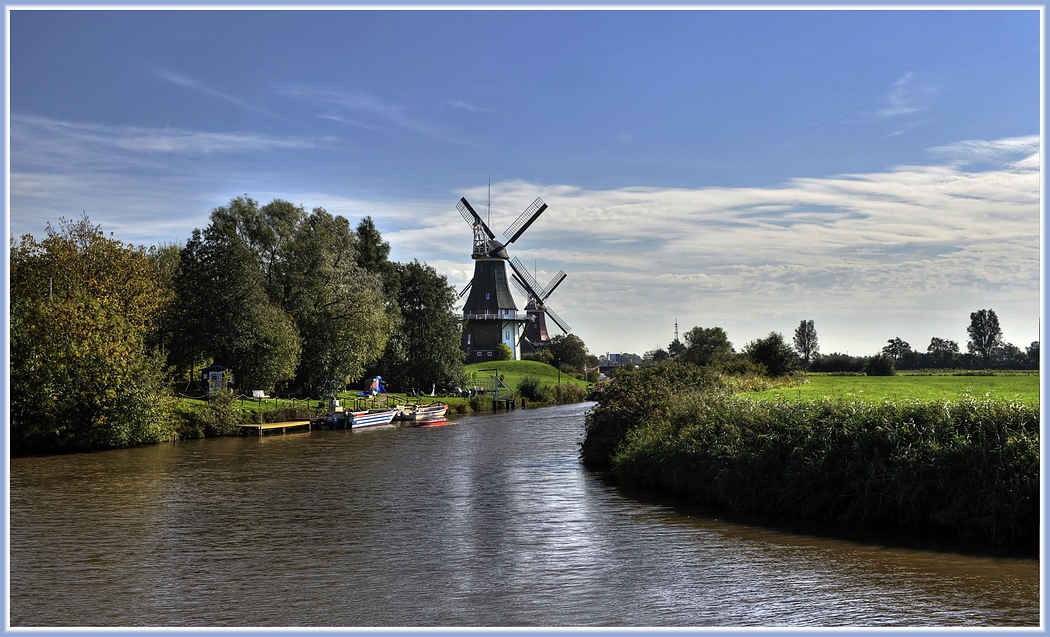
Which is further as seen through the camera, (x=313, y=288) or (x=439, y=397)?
(x=439, y=397)

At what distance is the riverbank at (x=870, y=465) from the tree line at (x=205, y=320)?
1928 centimetres

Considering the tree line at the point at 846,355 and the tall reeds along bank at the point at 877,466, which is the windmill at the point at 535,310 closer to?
the tree line at the point at 846,355

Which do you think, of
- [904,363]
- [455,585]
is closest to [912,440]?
[455,585]

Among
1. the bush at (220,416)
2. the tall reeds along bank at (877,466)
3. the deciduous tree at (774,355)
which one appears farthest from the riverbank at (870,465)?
the bush at (220,416)

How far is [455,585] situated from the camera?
1084 cm

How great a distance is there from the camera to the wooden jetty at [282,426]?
3464cm

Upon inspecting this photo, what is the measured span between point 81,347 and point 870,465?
24774 millimetres

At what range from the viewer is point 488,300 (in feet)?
241

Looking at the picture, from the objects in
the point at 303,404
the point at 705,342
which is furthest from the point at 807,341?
the point at 303,404

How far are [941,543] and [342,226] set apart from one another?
42.2 m

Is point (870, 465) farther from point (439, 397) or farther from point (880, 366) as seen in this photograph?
point (439, 397)

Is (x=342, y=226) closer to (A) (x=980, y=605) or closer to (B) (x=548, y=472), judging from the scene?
(B) (x=548, y=472)

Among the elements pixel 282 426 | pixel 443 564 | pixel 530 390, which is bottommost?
pixel 443 564

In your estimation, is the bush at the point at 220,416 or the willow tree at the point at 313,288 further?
the willow tree at the point at 313,288
